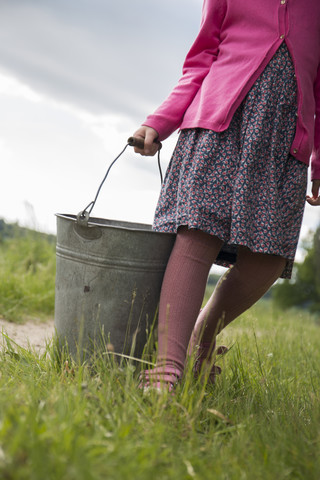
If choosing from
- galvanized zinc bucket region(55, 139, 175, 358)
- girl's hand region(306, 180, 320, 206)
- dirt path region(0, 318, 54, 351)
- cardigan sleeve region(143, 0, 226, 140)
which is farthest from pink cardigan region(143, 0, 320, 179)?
dirt path region(0, 318, 54, 351)

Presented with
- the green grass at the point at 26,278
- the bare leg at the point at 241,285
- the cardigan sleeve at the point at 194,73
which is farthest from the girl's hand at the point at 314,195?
the green grass at the point at 26,278

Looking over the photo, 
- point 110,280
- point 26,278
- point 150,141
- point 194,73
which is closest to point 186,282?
point 110,280

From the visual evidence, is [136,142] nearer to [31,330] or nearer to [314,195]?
[314,195]

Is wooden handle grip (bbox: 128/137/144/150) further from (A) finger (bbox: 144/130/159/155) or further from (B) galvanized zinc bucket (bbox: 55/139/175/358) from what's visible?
(B) galvanized zinc bucket (bbox: 55/139/175/358)

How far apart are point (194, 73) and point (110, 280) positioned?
2.75ft

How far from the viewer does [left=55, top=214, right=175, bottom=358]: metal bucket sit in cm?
184

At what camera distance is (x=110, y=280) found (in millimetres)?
1873

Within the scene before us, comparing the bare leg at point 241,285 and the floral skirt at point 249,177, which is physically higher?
the floral skirt at point 249,177

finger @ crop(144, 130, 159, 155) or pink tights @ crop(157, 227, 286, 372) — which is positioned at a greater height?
finger @ crop(144, 130, 159, 155)

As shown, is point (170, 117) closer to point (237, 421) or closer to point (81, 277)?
point (81, 277)

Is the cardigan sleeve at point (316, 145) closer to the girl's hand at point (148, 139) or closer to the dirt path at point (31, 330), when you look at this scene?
the girl's hand at point (148, 139)

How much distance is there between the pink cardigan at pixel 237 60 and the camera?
181 cm

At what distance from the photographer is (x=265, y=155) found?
1832 mm

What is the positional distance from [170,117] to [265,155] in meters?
0.37
